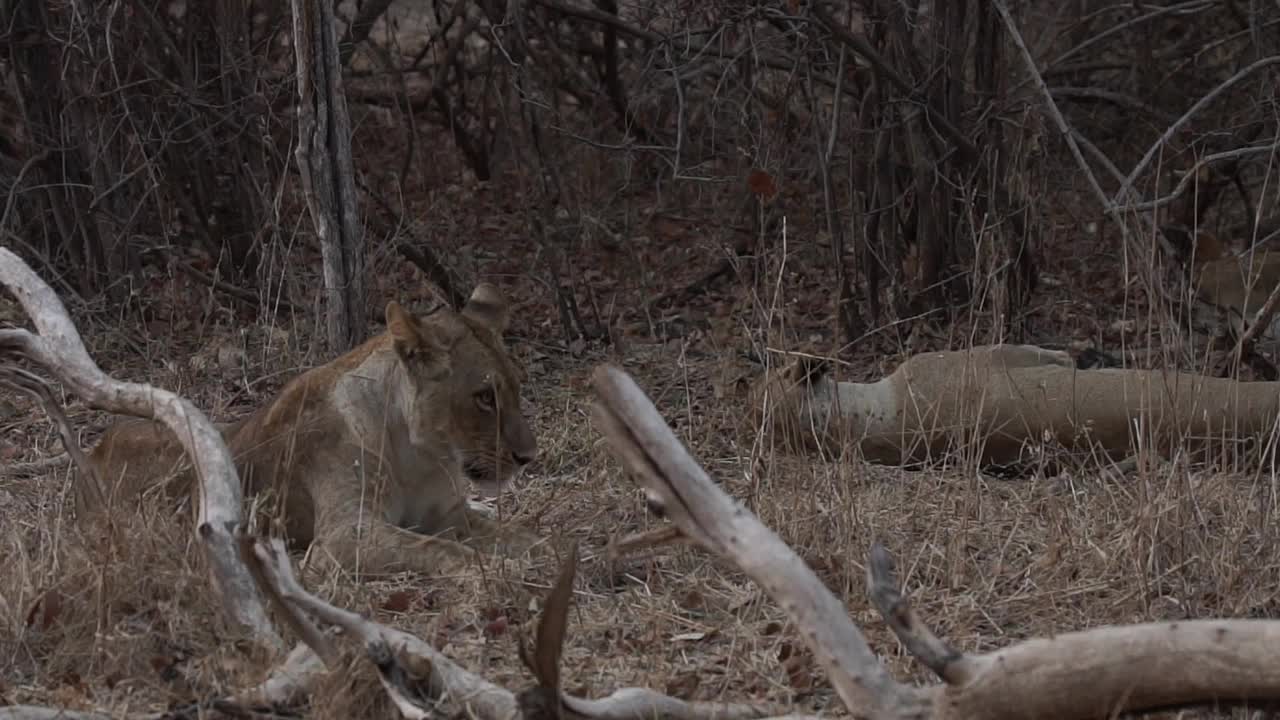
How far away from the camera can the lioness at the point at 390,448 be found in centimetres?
490

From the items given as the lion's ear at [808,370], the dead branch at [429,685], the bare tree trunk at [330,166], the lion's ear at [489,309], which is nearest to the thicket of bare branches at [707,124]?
the bare tree trunk at [330,166]

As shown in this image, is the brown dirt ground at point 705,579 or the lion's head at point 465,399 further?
the lion's head at point 465,399

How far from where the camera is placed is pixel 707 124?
8766 millimetres

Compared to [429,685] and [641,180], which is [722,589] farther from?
[641,180]

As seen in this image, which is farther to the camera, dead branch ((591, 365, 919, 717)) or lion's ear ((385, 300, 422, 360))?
lion's ear ((385, 300, 422, 360))

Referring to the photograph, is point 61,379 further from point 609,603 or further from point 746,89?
point 746,89

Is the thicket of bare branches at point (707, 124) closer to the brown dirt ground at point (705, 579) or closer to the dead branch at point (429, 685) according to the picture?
the brown dirt ground at point (705, 579)

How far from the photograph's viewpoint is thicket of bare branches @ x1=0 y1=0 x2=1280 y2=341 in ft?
24.4

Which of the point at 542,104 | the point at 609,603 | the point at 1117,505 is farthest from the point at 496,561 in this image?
the point at 542,104

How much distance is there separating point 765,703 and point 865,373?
370 centimetres

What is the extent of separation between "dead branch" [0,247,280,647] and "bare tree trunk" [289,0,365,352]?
1.62 metres

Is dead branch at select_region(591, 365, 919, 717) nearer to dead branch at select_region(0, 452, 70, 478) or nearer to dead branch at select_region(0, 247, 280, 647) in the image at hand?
dead branch at select_region(0, 247, 280, 647)

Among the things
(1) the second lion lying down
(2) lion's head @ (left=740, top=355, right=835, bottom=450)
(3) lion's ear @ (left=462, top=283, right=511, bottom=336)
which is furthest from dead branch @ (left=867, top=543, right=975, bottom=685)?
(3) lion's ear @ (left=462, top=283, right=511, bottom=336)

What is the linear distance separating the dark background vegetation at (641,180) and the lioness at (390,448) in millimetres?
575
